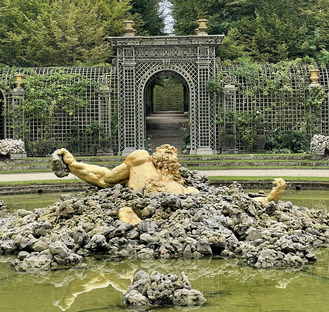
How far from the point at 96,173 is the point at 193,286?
12.9ft

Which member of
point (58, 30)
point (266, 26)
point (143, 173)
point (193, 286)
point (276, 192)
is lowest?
point (193, 286)

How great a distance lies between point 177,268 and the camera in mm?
7738

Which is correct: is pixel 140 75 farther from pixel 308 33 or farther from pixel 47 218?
pixel 47 218

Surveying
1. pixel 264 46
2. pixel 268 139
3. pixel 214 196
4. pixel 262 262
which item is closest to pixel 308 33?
pixel 264 46

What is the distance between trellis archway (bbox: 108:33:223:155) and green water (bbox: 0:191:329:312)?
17662 mm

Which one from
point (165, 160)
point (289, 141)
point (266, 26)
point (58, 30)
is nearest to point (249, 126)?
point (289, 141)

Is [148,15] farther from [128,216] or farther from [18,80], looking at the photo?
[128,216]

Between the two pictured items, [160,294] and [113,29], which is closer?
[160,294]

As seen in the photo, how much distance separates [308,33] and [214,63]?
11906mm

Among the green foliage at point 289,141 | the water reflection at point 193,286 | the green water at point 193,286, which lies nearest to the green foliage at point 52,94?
the green foliage at point 289,141

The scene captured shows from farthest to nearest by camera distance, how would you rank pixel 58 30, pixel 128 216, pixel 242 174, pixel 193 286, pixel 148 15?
1. pixel 148 15
2. pixel 58 30
3. pixel 242 174
4. pixel 128 216
5. pixel 193 286

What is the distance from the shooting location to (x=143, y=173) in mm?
10117

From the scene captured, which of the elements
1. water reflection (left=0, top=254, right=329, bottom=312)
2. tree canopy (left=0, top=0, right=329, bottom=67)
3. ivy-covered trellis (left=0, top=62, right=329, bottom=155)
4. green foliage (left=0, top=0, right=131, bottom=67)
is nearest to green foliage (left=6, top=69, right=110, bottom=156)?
ivy-covered trellis (left=0, top=62, right=329, bottom=155)

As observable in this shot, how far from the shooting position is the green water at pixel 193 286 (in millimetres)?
6289
